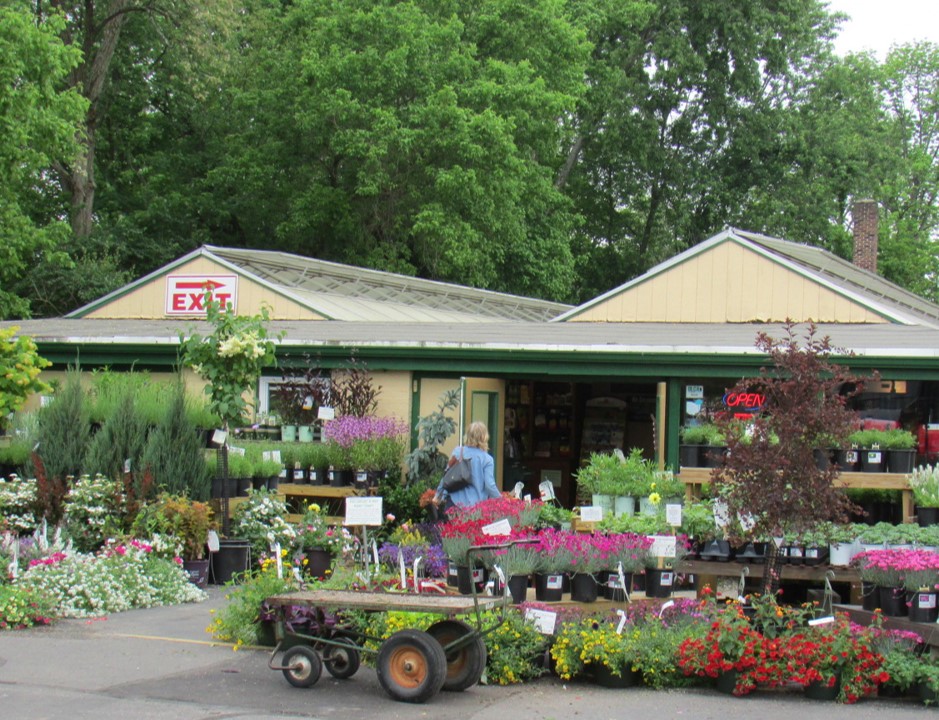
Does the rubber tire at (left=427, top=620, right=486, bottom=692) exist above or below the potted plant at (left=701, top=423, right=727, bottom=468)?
below

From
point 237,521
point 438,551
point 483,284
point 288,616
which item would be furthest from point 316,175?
point 288,616

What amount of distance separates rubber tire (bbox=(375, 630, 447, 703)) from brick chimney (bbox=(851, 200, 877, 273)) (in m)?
21.7

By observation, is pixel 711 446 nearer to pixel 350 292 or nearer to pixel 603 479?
pixel 603 479

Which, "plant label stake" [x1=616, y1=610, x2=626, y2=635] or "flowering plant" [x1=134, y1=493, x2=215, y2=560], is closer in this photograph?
"plant label stake" [x1=616, y1=610, x2=626, y2=635]

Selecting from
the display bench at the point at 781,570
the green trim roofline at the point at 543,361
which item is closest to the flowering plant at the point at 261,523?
the green trim roofline at the point at 543,361

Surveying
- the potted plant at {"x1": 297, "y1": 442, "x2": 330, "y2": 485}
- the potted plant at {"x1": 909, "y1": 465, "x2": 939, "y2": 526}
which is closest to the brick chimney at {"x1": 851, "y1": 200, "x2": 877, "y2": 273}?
the potted plant at {"x1": 297, "y1": 442, "x2": 330, "y2": 485}

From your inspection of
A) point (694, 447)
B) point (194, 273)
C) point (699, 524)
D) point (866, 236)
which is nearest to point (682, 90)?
point (866, 236)

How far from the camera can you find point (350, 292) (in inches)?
862

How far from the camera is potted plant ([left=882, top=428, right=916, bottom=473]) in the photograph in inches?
465

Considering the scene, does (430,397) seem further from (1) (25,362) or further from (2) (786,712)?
(2) (786,712)

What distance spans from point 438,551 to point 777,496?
3.50 meters

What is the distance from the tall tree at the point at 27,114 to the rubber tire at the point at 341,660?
1565 centimetres

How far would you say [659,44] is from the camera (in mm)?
34844

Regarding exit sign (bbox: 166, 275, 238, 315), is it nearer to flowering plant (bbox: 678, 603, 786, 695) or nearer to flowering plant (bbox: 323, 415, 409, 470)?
flowering plant (bbox: 323, 415, 409, 470)
